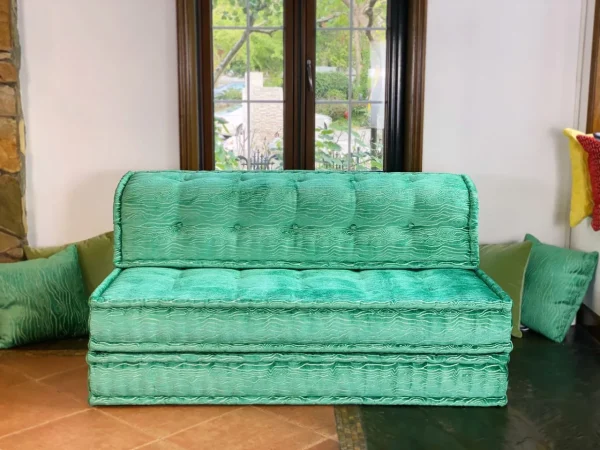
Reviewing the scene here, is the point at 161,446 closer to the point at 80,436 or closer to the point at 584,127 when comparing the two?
the point at 80,436

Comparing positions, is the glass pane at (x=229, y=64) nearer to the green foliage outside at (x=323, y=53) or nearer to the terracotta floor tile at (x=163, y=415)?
the green foliage outside at (x=323, y=53)

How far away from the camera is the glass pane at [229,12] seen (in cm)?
395

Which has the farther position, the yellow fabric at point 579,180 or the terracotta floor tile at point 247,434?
the yellow fabric at point 579,180

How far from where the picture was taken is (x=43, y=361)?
337cm

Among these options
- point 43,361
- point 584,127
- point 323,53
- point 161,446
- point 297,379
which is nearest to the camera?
point 161,446

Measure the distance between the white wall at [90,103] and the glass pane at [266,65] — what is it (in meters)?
0.43

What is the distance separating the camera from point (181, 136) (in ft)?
12.7

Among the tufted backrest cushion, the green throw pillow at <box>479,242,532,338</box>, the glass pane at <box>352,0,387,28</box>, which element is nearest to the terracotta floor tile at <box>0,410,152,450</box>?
the tufted backrest cushion

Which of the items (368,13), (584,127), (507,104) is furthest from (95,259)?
(584,127)

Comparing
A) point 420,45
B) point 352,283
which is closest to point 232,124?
point 420,45

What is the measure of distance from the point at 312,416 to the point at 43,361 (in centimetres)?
134

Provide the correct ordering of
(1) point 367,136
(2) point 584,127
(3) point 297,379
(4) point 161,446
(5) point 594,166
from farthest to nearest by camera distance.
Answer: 1. (1) point 367,136
2. (2) point 584,127
3. (5) point 594,166
4. (3) point 297,379
5. (4) point 161,446

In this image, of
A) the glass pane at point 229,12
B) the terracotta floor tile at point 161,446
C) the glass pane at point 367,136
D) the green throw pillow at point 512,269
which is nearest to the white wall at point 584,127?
the green throw pillow at point 512,269

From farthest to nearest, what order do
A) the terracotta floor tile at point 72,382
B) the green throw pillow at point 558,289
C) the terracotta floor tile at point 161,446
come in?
the green throw pillow at point 558,289 → the terracotta floor tile at point 72,382 → the terracotta floor tile at point 161,446
